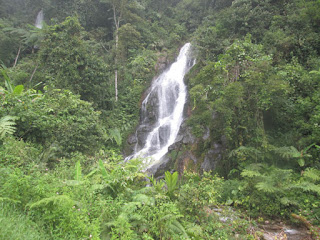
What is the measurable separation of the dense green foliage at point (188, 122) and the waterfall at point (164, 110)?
1166 millimetres

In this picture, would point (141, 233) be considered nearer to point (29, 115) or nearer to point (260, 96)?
point (29, 115)

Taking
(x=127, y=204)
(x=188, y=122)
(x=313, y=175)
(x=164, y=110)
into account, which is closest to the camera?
(x=127, y=204)

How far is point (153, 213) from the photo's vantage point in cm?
354

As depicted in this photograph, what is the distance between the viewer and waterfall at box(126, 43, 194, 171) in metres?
13.1

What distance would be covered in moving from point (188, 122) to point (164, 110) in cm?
452

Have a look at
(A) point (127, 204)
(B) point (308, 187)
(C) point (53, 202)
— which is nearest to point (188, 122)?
(B) point (308, 187)

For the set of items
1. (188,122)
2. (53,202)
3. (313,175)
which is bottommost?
(313,175)

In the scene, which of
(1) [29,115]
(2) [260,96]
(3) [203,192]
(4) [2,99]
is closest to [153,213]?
(3) [203,192]

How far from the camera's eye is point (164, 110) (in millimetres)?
15148

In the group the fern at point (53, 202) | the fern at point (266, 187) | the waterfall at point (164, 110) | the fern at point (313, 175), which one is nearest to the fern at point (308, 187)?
the fern at point (313, 175)

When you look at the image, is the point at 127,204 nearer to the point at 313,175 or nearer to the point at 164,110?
the point at 313,175

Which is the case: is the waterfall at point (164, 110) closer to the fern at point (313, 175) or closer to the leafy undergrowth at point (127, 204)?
the leafy undergrowth at point (127, 204)

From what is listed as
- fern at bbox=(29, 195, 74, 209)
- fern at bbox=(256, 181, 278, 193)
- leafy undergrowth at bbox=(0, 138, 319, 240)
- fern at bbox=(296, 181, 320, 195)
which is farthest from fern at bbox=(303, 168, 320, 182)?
fern at bbox=(29, 195, 74, 209)

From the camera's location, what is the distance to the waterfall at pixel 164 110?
43.1ft
